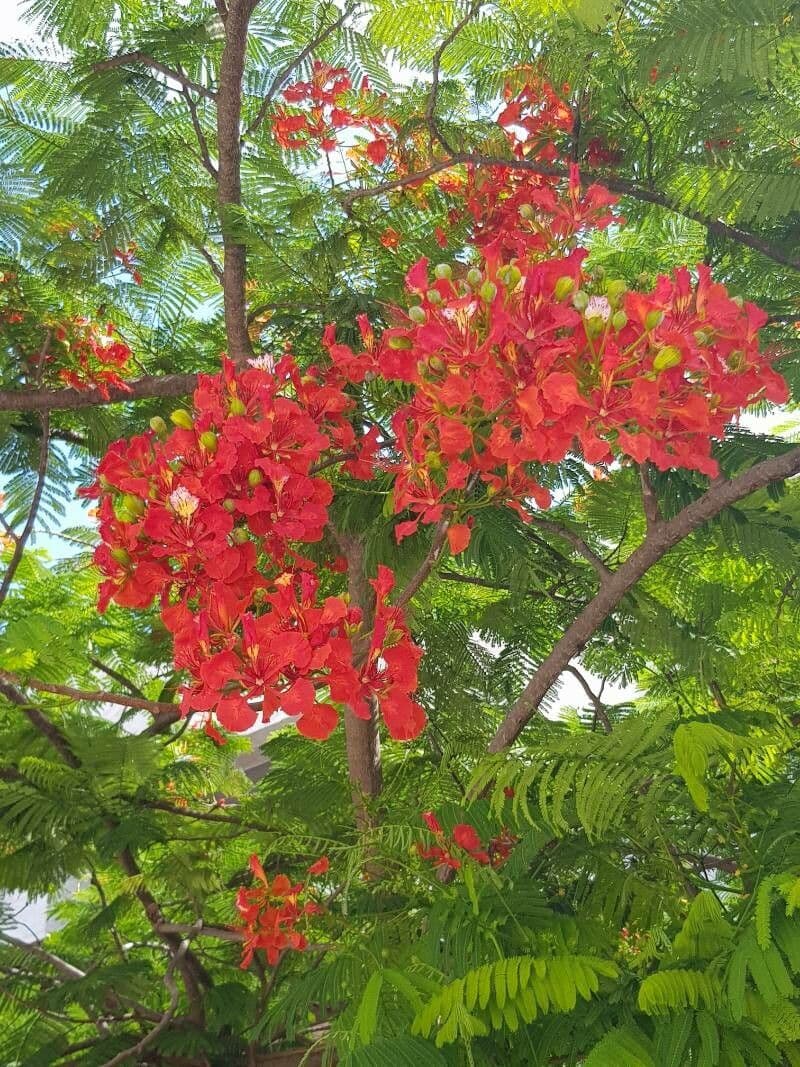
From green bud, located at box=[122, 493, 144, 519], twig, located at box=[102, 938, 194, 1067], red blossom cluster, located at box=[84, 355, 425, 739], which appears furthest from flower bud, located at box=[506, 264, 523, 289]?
twig, located at box=[102, 938, 194, 1067]

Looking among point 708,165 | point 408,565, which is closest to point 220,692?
point 408,565

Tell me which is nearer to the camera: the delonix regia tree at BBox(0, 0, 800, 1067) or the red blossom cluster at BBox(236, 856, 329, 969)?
the delonix regia tree at BBox(0, 0, 800, 1067)

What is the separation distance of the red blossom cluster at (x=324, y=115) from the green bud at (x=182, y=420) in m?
1.06

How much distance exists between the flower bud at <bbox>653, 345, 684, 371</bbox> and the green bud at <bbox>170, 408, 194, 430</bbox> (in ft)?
1.44

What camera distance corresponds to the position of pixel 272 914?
1.28 meters

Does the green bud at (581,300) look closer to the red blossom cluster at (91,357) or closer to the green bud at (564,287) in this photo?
the green bud at (564,287)

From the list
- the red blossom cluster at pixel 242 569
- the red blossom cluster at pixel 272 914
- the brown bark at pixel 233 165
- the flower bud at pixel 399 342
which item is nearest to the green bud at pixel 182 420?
the red blossom cluster at pixel 242 569

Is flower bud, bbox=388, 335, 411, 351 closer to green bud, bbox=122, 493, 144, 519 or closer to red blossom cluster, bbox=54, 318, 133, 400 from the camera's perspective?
green bud, bbox=122, 493, 144, 519

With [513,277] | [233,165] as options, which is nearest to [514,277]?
[513,277]

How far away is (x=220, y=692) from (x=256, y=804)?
2.91 ft

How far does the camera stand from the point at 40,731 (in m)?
1.62

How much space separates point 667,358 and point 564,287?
11 centimetres

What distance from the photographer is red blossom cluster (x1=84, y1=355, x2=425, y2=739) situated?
75 cm

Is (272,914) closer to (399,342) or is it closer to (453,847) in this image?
(453,847)
